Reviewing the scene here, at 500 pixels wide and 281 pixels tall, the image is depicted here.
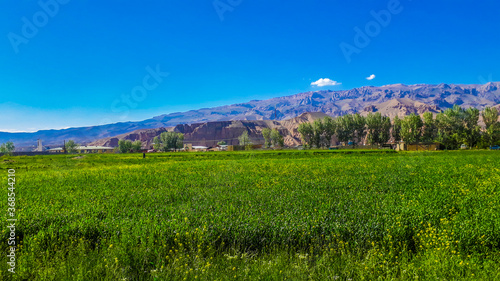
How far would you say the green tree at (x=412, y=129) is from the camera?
117 meters

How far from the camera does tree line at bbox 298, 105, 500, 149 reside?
101m

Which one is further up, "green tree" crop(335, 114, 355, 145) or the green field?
"green tree" crop(335, 114, 355, 145)

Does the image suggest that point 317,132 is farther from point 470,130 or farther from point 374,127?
point 470,130

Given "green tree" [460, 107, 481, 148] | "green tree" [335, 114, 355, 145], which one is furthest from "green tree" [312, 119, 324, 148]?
"green tree" [460, 107, 481, 148]

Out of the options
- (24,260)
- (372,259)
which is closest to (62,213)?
(24,260)

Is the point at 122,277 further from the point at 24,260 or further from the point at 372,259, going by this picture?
the point at 372,259

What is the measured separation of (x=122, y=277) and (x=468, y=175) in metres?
25.1

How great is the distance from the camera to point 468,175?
→ 2131 cm

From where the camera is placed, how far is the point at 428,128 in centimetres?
11931

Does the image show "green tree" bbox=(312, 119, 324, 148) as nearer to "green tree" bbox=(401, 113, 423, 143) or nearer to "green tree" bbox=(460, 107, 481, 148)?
"green tree" bbox=(401, 113, 423, 143)

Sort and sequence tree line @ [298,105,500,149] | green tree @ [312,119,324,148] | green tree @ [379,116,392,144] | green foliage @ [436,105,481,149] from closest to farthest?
green foliage @ [436,105,481,149], tree line @ [298,105,500,149], green tree @ [379,116,392,144], green tree @ [312,119,324,148]

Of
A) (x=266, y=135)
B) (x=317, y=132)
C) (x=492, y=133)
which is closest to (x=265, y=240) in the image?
(x=492, y=133)

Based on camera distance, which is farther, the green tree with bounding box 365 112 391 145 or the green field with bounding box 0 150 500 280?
the green tree with bounding box 365 112 391 145

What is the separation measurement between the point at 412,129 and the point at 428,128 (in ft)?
22.6
